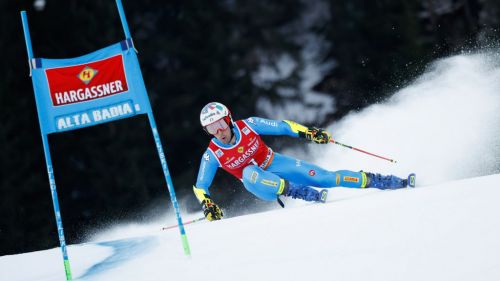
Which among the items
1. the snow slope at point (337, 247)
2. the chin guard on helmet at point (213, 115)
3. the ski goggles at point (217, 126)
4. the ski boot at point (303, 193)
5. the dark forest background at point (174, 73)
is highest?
the dark forest background at point (174, 73)

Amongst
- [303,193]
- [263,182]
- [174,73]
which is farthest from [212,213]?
[174,73]

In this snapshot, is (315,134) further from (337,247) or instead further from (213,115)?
(337,247)

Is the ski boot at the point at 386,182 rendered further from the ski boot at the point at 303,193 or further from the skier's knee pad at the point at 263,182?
the skier's knee pad at the point at 263,182

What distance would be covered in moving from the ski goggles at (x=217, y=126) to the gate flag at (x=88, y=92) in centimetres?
156

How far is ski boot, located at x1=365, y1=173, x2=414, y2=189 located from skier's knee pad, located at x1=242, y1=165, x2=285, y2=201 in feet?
2.67

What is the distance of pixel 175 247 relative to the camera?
3.50 m

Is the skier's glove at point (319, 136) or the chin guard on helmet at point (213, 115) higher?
the chin guard on helmet at point (213, 115)

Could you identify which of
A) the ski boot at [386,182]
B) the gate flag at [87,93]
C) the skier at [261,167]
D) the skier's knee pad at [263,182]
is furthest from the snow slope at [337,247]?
Result: the ski boot at [386,182]

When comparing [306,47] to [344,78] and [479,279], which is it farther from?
[479,279]

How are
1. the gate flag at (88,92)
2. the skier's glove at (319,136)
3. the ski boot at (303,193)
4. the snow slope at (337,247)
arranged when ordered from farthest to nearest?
1. the skier's glove at (319,136)
2. the ski boot at (303,193)
3. the gate flag at (88,92)
4. the snow slope at (337,247)

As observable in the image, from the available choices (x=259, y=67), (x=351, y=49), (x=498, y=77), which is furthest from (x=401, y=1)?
(x=498, y=77)

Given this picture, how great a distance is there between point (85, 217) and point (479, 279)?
1225cm

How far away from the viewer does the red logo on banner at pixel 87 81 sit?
3.41 metres

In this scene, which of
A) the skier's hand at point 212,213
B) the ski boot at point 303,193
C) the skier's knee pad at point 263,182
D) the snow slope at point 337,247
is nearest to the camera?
the snow slope at point 337,247
